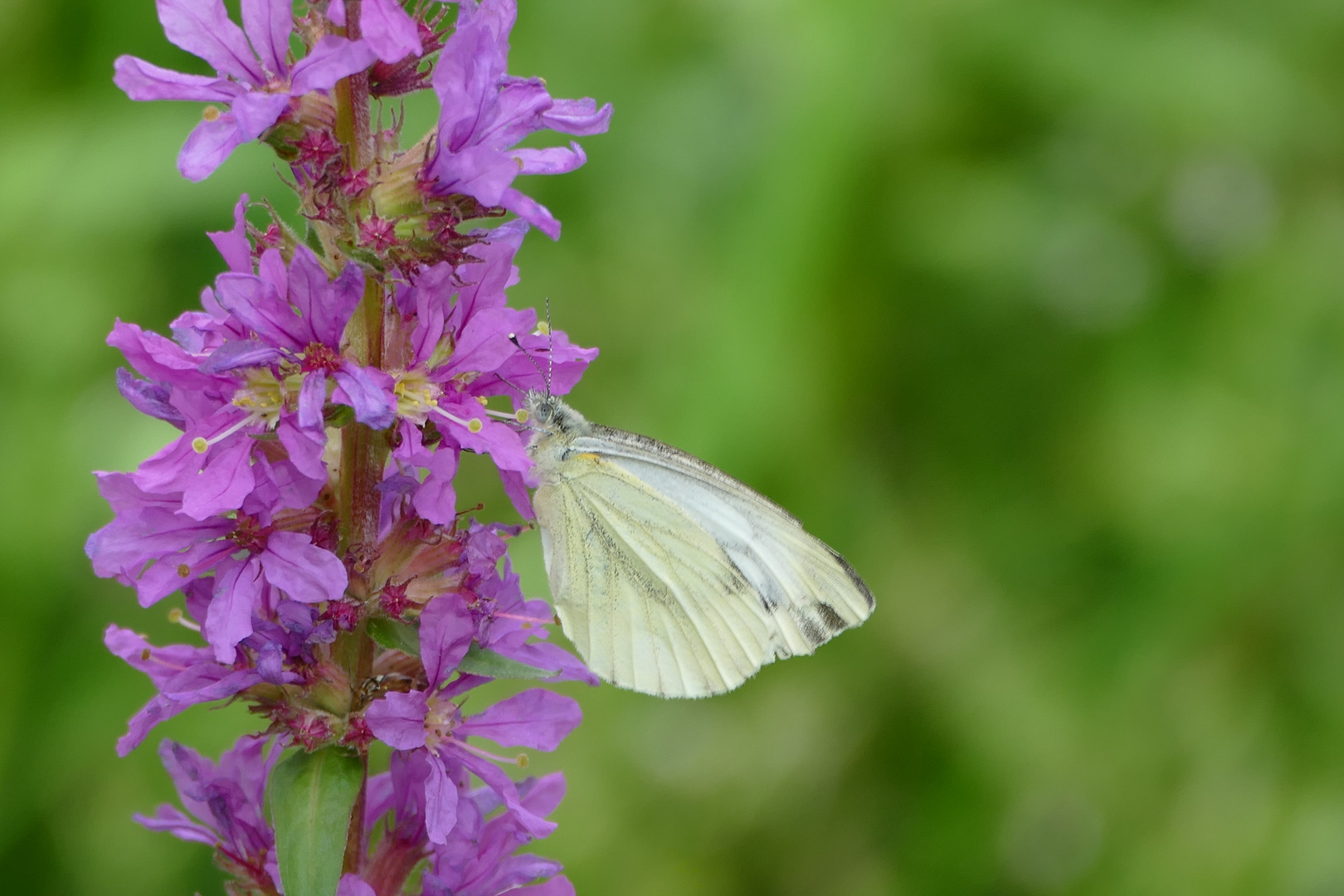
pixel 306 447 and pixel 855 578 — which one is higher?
pixel 855 578

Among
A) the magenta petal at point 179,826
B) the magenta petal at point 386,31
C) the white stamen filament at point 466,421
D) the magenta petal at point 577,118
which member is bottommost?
the magenta petal at point 179,826

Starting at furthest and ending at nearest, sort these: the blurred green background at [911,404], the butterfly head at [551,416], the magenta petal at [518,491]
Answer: the blurred green background at [911,404], the butterfly head at [551,416], the magenta petal at [518,491]

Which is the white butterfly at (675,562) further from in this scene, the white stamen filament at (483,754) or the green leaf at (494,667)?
the green leaf at (494,667)

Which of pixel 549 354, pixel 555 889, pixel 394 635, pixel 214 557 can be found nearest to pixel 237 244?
pixel 214 557

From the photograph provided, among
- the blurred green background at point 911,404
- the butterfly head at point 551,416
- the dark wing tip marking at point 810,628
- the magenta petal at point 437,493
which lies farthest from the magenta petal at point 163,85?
the blurred green background at point 911,404

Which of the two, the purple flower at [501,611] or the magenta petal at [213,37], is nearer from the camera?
the magenta petal at [213,37]

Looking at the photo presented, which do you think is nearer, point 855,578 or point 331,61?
point 331,61

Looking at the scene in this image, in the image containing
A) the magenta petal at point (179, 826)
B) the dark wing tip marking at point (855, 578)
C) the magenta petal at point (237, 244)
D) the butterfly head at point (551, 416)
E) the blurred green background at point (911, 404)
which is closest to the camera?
the magenta petal at point (237, 244)

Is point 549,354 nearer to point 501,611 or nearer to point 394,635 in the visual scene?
point 501,611
